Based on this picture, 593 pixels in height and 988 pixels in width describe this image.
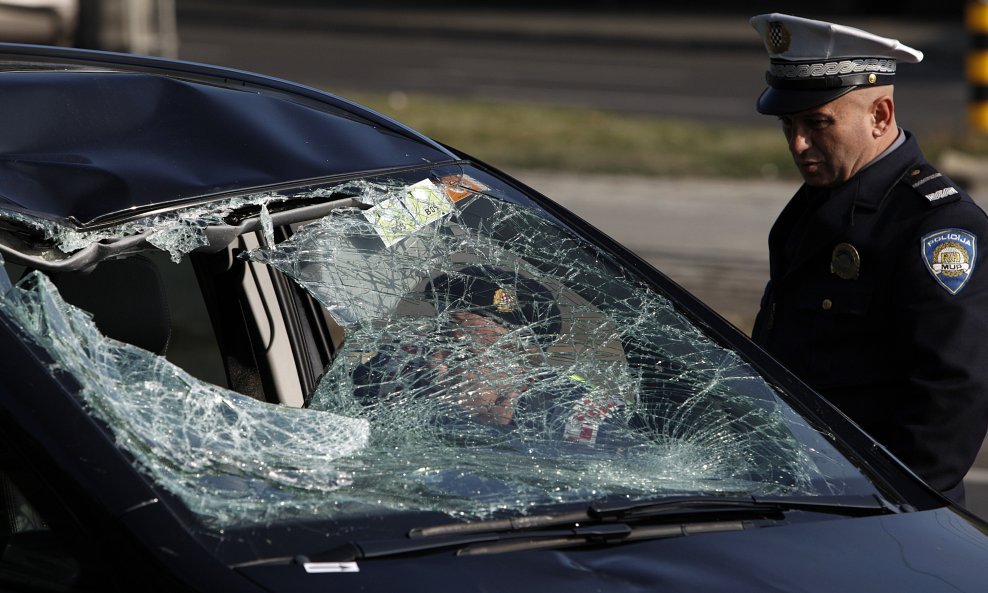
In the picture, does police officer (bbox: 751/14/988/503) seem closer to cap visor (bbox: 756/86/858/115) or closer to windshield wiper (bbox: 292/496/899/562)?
cap visor (bbox: 756/86/858/115)

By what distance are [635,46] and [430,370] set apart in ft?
53.1

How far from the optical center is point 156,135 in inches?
86.4

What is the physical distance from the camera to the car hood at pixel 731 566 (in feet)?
5.30

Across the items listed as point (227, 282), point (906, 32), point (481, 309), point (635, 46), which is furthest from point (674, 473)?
point (906, 32)

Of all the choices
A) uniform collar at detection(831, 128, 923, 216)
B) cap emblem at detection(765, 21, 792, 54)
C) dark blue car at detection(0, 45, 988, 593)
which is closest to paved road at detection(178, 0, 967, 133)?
cap emblem at detection(765, 21, 792, 54)

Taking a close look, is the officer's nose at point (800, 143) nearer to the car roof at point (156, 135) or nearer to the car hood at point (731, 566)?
the car roof at point (156, 135)

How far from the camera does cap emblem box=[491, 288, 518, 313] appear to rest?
7.83ft

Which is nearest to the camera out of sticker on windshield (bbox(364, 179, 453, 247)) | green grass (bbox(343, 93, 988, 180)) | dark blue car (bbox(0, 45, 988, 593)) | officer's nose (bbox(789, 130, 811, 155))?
dark blue car (bbox(0, 45, 988, 593))

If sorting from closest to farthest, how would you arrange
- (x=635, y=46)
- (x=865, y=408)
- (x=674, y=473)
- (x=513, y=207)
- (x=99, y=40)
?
(x=674, y=473) → (x=513, y=207) → (x=865, y=408) → (x=99, y=40) → (x=635, y=46)

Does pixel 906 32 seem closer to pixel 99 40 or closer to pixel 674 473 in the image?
pixel 99 40

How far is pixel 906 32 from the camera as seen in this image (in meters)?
18.4

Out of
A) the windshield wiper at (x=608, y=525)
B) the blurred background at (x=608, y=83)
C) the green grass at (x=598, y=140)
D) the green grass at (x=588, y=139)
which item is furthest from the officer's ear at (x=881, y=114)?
the green grass at (x=598, y=140)

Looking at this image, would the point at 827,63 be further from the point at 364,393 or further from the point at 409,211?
the point at 364,393

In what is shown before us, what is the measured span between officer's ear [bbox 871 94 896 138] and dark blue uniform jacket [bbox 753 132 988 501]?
0.17ft
